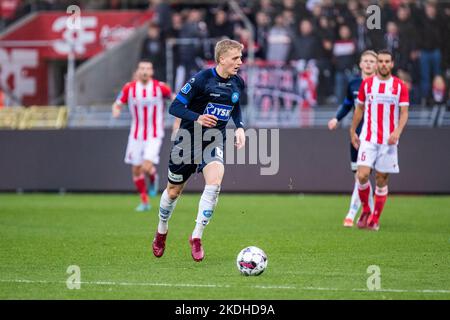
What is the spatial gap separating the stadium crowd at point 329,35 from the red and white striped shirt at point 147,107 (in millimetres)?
→ 4107

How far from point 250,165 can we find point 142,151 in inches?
156

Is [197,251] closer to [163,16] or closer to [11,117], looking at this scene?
[163,16]

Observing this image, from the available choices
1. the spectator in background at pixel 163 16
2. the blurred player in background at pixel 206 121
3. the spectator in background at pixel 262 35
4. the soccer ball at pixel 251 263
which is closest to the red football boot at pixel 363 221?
the blurred player in background at pixel 206 121

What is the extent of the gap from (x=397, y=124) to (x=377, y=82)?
655mm

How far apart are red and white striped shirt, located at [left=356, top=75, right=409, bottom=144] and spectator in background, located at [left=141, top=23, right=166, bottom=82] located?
29.0ft

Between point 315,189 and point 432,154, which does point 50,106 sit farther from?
point 432,154

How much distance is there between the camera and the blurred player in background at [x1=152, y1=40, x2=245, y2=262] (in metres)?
9.87

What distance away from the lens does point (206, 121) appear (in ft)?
32.0

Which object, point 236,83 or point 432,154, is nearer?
point 236,83

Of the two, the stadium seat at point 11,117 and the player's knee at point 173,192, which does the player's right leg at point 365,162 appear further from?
the stadium seat at point 11,117

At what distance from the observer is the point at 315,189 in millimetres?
20469

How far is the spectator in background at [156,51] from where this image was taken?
843 inches
